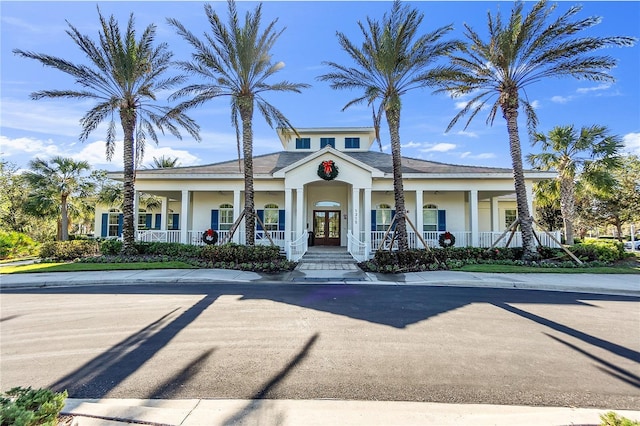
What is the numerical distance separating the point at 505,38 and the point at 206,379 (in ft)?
55.7

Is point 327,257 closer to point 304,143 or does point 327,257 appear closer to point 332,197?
point 332,197

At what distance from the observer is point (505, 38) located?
13.4 m

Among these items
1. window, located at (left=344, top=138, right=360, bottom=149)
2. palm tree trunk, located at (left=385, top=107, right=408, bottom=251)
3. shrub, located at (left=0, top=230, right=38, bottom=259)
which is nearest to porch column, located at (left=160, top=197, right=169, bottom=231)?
shrub, located at (left=0, top=230, right=38, bottom=259)

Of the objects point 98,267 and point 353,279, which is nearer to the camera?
point 353,279

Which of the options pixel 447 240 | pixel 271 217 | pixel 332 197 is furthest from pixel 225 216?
pixel 447 240

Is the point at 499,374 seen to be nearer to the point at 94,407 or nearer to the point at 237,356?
the point at 237,356

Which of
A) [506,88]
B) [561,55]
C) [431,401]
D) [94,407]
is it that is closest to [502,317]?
[431,401]

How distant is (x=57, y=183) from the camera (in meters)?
22.0

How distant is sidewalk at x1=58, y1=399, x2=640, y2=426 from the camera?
9.37 feet

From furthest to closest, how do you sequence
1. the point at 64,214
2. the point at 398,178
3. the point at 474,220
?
the point at 64,214 → the point at 474,220 → the point at 398,178

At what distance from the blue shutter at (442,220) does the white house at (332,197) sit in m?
0.06

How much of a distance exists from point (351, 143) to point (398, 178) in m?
9.26

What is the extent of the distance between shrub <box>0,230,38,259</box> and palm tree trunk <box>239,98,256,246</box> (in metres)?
16.0

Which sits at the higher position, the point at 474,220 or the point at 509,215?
the point at 509,215
